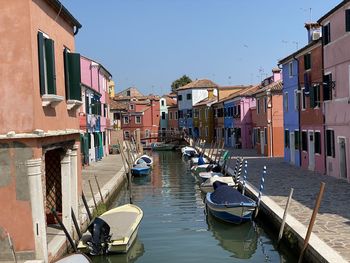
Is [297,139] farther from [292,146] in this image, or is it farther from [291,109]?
[291,109]

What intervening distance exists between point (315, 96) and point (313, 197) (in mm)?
8669

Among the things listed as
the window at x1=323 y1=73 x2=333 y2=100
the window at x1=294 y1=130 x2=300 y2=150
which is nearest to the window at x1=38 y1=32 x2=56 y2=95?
the window at x1=323 y1=73 x2=333 y2=100

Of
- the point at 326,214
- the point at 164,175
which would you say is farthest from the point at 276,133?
the point at 326,214

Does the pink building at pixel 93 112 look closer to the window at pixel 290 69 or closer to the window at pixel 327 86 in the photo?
the window at pixel 290 69

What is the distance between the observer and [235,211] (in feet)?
54.8

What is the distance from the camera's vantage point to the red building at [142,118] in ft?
248

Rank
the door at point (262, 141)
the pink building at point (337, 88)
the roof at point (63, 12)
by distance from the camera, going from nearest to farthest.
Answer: the roof at point (63, 12)
the pink building at point (337, 88)
the door at point (262, 141)

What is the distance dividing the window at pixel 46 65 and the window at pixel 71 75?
5.90 feet

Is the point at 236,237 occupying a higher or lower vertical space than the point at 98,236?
lower

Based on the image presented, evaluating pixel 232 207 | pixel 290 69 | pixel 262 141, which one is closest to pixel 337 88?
pixel 290 69

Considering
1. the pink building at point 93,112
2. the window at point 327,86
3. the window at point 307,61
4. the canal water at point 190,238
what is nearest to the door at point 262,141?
the pink building at point 93,112

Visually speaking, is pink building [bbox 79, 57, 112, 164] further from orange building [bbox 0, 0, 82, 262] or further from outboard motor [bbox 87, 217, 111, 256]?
orange building [bbox 0, 0, 82, 262]

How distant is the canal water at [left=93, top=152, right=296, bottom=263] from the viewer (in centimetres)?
1359

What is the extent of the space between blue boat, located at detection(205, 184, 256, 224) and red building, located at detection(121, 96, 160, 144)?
182 ft
